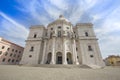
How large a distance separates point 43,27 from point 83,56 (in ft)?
73.2

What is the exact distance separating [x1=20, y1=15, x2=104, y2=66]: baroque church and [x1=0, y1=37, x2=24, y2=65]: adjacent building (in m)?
9.77

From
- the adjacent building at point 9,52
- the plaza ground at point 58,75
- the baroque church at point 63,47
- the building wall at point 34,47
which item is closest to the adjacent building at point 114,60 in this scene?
the baroque church at point 63,47

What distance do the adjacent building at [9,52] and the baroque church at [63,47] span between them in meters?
9.77

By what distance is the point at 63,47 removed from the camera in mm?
24109

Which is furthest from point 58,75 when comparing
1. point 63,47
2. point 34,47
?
point 34,47

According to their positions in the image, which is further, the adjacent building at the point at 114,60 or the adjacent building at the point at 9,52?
the adjacent building at the point at 114,60

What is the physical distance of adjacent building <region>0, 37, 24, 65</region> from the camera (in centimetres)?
2948

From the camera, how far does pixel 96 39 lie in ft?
91.8

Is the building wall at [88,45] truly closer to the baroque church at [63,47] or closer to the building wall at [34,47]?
the baroque church at [63,47]

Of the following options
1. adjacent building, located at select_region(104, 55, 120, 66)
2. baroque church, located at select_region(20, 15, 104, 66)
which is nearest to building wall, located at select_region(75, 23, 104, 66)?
baroque church, located at select_region(20, 15, 104, 66)

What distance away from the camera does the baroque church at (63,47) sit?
24328 mm

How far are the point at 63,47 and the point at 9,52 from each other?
2636cm

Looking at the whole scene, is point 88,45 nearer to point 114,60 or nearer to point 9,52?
point 114,60

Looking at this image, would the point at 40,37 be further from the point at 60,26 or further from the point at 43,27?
the point at 60,26
